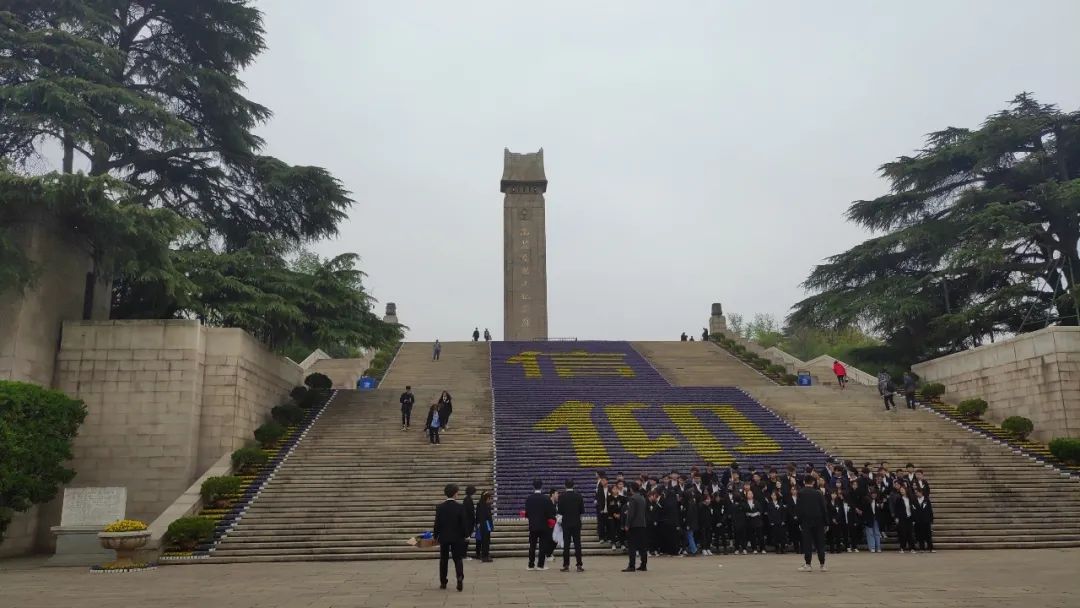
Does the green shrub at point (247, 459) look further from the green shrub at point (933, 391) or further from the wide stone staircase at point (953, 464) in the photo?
the green shrub at point (933, 391)

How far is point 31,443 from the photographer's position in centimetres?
1623

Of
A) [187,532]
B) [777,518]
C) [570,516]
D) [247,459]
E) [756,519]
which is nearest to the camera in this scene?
[570,516]

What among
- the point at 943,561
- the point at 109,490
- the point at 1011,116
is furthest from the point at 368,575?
the point at 1011,116

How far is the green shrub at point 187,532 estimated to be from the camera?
15828 millimetres

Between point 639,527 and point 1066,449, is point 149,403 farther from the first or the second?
point 1066,449

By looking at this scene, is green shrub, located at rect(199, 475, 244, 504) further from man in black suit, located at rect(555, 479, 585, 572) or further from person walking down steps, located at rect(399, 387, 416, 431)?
man in black suit, located at rect(555, 479, 585, 572)

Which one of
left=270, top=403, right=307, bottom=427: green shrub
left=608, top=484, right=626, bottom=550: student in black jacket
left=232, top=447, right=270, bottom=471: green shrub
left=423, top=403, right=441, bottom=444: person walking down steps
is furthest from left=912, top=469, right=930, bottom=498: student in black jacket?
left=270, top=403, right=307, bottom=427: green shrub

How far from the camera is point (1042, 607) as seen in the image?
7875 millimetres

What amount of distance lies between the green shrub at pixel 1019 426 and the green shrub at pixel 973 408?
67.4 inches

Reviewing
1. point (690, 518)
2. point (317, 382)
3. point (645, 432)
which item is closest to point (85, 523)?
point (690, 518)

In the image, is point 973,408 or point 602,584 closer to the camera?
point 602,584

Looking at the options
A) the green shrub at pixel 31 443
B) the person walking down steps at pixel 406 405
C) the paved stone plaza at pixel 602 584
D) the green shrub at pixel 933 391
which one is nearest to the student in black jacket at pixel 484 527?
the paved stone plaza at pixel 602 584

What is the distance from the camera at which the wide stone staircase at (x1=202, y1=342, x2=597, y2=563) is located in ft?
52.3

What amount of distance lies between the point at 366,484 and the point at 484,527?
6.49m
